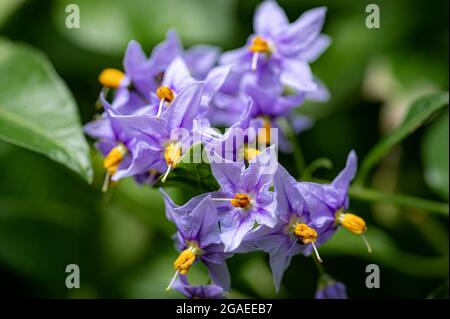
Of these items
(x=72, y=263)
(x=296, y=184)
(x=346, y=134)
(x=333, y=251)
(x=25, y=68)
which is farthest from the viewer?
(x=346, y=134)

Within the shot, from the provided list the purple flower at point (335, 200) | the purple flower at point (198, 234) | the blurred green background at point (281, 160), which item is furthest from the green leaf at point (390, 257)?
the purple flower at point (198, 234)

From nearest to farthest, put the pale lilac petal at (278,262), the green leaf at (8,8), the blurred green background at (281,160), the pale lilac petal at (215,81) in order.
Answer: the pale lilac petal at (278,262) < the pale lilac petal at (215,81) < the blurred green background at (281,160) < the green leaf at (8,8)

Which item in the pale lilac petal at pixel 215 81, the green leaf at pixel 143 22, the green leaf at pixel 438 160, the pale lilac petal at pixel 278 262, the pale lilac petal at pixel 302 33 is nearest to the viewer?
the pale lilac petal at pixel 278 262

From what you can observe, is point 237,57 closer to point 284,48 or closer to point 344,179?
point 284,48

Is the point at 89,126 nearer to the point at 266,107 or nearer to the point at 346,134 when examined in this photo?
the point at 266,107

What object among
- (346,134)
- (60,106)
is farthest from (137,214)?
(346,134)

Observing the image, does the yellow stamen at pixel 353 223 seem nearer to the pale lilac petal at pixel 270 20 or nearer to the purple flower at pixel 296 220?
the purple flower at pixel 296 220
